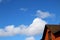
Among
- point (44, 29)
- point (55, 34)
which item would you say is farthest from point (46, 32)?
point (55, 34)

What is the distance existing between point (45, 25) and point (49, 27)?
1.50 meters

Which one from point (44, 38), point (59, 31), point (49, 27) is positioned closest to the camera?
point (59, 31)

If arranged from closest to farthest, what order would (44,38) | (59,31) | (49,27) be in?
(59,31) < (49,27) < (44,38)

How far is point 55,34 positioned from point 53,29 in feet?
5.15

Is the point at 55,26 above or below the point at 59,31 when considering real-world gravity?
above

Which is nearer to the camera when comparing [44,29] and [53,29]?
[53,29]

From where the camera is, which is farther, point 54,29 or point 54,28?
point 54,28

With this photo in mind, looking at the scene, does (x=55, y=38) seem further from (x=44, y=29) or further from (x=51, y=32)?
(x=44, y=29)

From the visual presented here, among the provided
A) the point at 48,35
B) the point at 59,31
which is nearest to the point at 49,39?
the point at 48,35

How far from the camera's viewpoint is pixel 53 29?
39.7 m

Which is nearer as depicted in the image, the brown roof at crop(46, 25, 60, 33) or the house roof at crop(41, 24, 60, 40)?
the house roof at crop(41, 24, 60, 40)

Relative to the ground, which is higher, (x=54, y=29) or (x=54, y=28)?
(x=54, y=28)

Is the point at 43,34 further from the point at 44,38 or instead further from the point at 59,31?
the point at 59,31

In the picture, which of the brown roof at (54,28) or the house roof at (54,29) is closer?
the house roof at (54,29)
